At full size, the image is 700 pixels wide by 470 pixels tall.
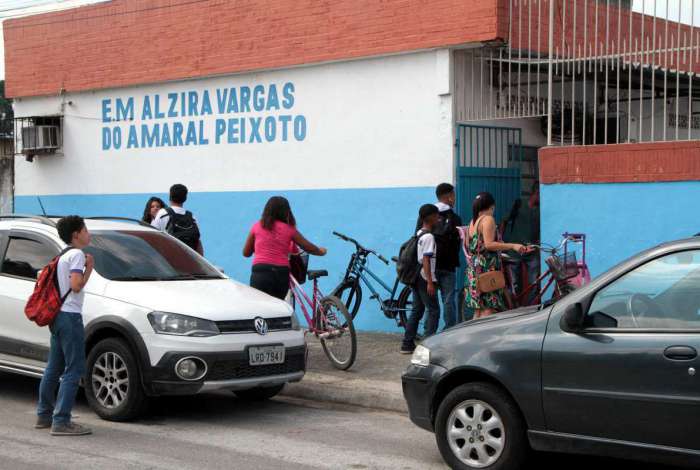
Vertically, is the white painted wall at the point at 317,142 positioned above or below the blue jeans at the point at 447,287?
above

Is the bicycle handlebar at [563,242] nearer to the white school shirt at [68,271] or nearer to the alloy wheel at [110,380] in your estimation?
the alloy wheel at [110,380]

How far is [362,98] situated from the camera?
503 inches

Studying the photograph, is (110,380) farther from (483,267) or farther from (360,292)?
(360,292)

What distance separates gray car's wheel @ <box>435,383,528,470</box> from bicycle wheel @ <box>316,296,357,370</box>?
3.48 metres

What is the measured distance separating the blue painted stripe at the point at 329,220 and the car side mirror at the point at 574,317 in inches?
244

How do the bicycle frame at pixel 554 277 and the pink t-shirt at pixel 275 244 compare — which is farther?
the bicycle frame at pixel 554 277

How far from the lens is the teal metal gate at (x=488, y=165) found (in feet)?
38.9

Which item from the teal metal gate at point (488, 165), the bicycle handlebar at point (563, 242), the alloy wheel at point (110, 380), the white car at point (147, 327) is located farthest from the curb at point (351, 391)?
the teal metal gate at point (488, 165)

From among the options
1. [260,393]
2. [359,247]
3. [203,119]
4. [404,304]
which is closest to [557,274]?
[404,304]

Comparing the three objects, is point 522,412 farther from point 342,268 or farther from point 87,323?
point 342,268

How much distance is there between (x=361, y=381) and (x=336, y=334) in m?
0.67

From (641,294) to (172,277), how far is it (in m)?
4.43

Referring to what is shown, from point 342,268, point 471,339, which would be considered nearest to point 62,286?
point 471,339

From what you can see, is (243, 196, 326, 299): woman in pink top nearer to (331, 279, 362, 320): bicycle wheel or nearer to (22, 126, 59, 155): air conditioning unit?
(331, 279, 362, 320): bicycle wheel
